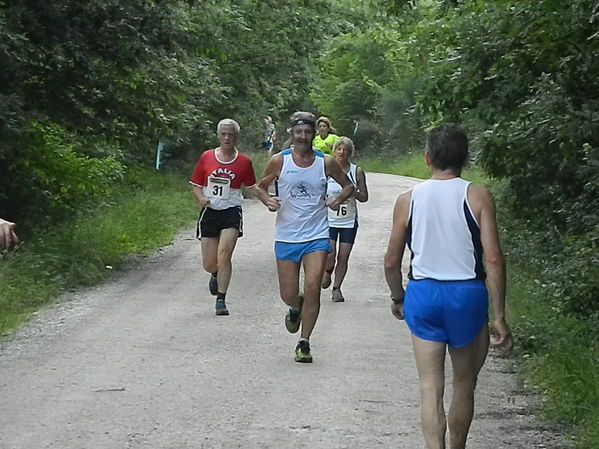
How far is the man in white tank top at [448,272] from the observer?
5.86m

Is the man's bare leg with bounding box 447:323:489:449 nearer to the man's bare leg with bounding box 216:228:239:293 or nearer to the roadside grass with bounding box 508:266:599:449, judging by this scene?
the roadside grass with bounding box 508:266:599:449

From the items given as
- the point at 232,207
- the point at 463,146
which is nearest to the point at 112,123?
the point at 232,207

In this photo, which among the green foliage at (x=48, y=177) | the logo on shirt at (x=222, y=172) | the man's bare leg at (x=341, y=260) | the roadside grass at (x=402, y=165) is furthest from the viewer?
the roadside grass at (x=402, y=165)

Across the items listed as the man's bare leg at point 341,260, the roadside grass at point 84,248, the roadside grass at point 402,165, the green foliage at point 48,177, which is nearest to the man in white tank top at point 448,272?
the roadside grass at point 84,248

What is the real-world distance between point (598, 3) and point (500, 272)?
8.86 ft

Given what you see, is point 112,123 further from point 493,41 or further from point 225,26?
point 225,26

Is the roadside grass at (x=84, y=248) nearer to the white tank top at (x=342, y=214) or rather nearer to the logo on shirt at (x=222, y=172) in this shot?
the logo on shirt at (x=222, y=172)

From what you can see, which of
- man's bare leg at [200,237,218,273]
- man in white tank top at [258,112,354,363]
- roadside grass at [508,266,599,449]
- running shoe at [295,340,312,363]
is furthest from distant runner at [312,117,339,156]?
running shoe at [295,340,312,363]

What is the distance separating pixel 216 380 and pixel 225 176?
3607mm

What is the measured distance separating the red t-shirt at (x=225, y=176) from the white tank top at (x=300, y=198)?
7.82 feet

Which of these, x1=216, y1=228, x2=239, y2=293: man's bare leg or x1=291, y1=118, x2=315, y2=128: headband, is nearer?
x1=291, y1=118, x2=315, y2=128: headband

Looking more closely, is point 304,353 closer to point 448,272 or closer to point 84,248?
point 448,272

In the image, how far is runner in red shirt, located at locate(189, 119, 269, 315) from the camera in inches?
469

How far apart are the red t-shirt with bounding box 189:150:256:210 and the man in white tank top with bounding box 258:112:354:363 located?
2346mm
